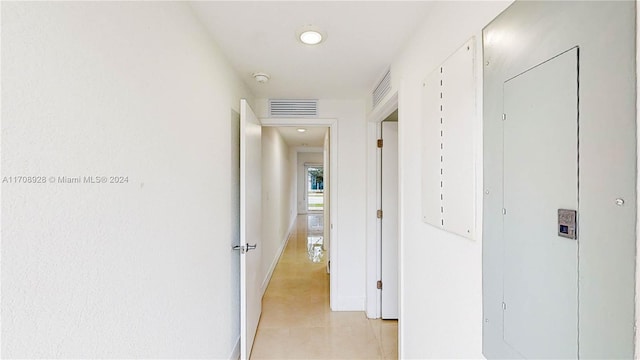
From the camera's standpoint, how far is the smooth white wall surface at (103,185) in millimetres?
599

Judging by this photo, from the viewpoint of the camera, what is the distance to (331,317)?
112 inches

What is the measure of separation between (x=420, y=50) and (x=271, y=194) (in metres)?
3.41

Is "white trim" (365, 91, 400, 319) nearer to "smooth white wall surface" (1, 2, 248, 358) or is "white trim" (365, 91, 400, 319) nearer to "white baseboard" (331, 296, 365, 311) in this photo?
"white baseboard" (331, 296, 365, 311)

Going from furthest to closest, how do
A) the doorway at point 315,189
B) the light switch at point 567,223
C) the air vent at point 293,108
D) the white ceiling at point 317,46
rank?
the doorway at point 315,189 → the air vent at point 293,108 → the white ceiling at point 317,46 → the light switch at point 567,223

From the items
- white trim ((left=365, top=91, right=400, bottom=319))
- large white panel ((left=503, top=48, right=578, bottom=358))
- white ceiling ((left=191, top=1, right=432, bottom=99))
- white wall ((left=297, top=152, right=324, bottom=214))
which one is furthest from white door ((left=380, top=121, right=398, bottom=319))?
white wall ((left=297, top=152, right=324, bottom=214))

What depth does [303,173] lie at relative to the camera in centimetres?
1035

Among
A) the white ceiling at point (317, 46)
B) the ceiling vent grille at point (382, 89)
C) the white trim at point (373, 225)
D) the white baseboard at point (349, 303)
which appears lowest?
the white baseboard at point (349, 303)

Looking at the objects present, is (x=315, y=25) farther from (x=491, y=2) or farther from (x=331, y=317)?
(x=331, y=317)

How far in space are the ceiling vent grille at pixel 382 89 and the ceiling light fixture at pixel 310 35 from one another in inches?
25.7

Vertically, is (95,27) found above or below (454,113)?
above

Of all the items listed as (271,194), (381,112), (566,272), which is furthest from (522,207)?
(271,194)

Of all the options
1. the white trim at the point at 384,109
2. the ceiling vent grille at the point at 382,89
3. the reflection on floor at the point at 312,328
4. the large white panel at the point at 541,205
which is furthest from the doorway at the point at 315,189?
the large white panel at the point at 541,205

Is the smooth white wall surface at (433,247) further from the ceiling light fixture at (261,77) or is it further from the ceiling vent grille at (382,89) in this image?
the ceiling light fixture at (261,77)

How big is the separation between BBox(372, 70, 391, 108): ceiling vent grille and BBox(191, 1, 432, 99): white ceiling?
0.06 m
